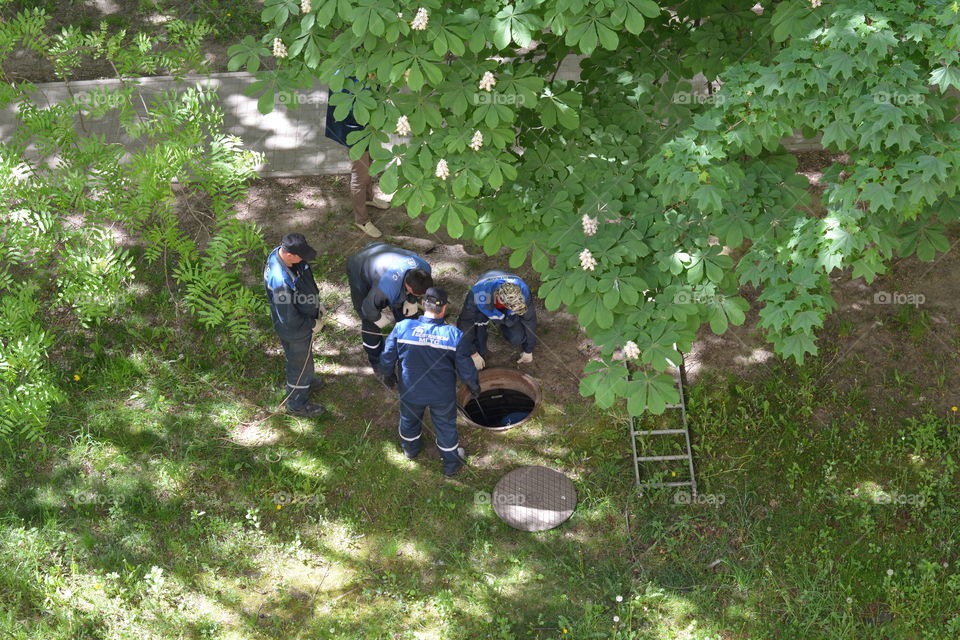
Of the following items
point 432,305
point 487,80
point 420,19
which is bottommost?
point 432,305

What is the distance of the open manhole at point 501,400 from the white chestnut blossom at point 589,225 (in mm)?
2695

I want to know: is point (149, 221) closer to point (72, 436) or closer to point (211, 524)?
point (72, 436)

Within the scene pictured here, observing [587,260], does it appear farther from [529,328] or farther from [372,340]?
[372,340]

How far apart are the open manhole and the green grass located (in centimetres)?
32

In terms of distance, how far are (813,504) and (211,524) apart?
15.5ft

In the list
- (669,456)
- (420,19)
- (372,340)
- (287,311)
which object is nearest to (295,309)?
(287,311)

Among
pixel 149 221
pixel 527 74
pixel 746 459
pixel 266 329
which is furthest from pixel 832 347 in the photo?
pixel 149 221

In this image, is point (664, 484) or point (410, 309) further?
point (410, 309)

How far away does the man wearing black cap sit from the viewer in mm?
6578

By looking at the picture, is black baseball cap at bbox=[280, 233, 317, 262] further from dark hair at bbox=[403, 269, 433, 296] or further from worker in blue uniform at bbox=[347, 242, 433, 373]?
dark hair at bbox=[403, 269, 433, 296]

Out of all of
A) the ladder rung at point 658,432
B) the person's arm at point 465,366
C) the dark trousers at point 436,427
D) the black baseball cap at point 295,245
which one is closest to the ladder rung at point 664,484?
the ladder rung at point 658,432

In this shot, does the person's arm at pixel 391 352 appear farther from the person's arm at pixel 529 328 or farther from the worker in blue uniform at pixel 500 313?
the person's arm at pixel 529 328

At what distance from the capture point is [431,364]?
6.38 metres

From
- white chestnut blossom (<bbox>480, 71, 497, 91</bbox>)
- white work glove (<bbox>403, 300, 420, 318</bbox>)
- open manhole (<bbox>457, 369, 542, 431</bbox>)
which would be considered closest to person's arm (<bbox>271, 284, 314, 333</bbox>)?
white work glove (<bbox>403, 300, 420, 318</bbox>)
